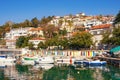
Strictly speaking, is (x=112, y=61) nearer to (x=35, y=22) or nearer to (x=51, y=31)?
(x=51, y=31)

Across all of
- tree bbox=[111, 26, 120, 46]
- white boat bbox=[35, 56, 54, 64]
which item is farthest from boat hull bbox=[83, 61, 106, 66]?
tree bbox=[111, 26, 120, 46]

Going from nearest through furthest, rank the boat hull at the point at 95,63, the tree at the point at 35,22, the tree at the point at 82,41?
1. the boat hull at the point at 95,63
2. the tree at the point at 82,41
3. the tree at the point at 35,22

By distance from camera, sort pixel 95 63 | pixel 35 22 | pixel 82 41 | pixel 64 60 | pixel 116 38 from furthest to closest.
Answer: pixel 35 22
pixel 82 41
pixel 116 38
pixel 64 60
pixel 95 63

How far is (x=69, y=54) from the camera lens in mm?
77000

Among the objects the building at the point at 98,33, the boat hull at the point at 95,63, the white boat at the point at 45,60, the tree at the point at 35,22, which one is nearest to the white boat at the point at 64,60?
the white boat at the point at 45,60

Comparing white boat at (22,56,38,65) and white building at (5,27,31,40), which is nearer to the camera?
white boat at (22,56,38,65)

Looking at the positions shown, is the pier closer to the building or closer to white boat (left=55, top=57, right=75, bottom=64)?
white boat (left=55, top=57, right=75, bottom=64)

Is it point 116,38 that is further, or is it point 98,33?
point 98,33

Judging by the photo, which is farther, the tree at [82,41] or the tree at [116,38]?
the tree at [82,41]

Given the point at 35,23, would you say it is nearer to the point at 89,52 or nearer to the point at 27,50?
the point at 27,50

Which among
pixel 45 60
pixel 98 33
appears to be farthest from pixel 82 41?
pixel 45 60

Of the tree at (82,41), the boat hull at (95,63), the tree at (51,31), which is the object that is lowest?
the boat hull at (95,63)

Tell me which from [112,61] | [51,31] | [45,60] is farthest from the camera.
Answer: [51,31]

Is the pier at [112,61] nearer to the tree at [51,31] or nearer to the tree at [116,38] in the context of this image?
the tree at [116,38]
